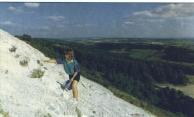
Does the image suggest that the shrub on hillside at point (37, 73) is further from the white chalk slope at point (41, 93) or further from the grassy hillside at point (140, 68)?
the grassy hillside at point (140, 68)

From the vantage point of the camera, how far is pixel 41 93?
15195 mm

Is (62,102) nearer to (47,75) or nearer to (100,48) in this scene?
(47,75)

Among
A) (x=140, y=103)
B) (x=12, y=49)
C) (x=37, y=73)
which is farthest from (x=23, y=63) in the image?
(x=140, y=103)

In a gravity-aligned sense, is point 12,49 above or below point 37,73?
above

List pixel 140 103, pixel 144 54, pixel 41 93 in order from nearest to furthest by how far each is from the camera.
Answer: pixel 41 93
pixel 140 103
pixel 144 54

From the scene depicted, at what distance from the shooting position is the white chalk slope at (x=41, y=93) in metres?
14.1

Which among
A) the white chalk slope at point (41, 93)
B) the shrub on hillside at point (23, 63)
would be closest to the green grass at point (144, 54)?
the white chalk slope at point (41, 93)

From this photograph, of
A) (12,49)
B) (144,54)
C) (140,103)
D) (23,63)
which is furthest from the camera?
(144,54)

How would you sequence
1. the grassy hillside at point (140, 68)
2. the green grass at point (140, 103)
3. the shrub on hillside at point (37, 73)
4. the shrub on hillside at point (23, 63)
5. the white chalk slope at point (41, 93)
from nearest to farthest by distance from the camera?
the white chalk slope at point (41, 93)
the shrub on hillside at point (37, 73)
the shrub on hillside at point (23, 63)
the green grass at point (140, 103)
the grassy hillside at point (140, 68)

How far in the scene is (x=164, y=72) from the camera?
20562 mm

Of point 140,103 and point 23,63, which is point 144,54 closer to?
point 140,103

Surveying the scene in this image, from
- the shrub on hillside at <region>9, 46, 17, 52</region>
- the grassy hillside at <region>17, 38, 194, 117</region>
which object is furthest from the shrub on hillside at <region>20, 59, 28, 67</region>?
the grassy hillside at <region>17, 38, 194, 117</region>

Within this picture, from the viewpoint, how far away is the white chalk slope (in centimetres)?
1415

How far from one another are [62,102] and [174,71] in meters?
7.00
